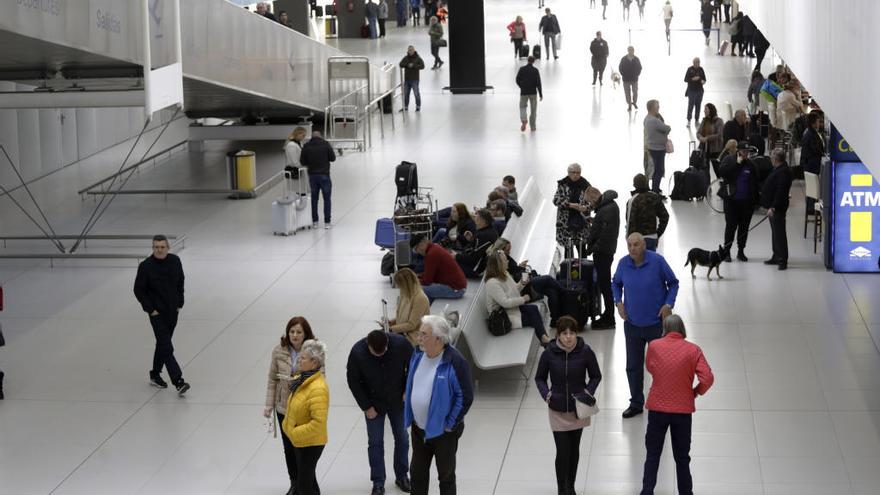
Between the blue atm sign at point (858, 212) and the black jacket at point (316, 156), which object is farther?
the black jacket at point (316, 156)

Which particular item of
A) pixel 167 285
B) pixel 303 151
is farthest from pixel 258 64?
pixel 167 285

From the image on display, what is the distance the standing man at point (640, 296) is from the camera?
11602 millimetres

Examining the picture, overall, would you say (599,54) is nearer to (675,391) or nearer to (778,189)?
(778,189)

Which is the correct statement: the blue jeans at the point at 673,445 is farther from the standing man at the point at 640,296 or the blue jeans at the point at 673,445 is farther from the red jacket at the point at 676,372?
the standing man at the point at 640,296

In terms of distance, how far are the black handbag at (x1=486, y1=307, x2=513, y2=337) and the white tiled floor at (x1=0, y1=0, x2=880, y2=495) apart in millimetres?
424

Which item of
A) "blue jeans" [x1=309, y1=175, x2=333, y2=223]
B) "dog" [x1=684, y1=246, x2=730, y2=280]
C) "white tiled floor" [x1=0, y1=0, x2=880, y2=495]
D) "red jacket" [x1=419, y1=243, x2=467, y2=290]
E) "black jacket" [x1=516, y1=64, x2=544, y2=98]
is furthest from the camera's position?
"black jacket" [x1=516, y1=64, x2=544, y2=98]

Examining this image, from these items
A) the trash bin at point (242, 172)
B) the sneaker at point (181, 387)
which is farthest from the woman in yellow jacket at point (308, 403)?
the trash bin at point (242, 172)

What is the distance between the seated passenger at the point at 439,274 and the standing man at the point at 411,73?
19670 mm

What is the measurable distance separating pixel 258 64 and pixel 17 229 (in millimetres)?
5116

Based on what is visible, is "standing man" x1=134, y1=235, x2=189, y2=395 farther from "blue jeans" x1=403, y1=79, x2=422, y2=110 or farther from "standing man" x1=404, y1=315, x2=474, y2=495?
"blue jeans" x1=403, y1=79, x2=422, y2=110

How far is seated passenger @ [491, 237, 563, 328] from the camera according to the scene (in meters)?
14.3

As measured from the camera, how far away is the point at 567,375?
383 inches

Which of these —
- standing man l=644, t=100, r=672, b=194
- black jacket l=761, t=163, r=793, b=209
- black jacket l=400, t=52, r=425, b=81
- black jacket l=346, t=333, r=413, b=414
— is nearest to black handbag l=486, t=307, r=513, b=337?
black jacket l=346, t=333, r=413, b=414

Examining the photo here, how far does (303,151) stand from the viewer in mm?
20641
